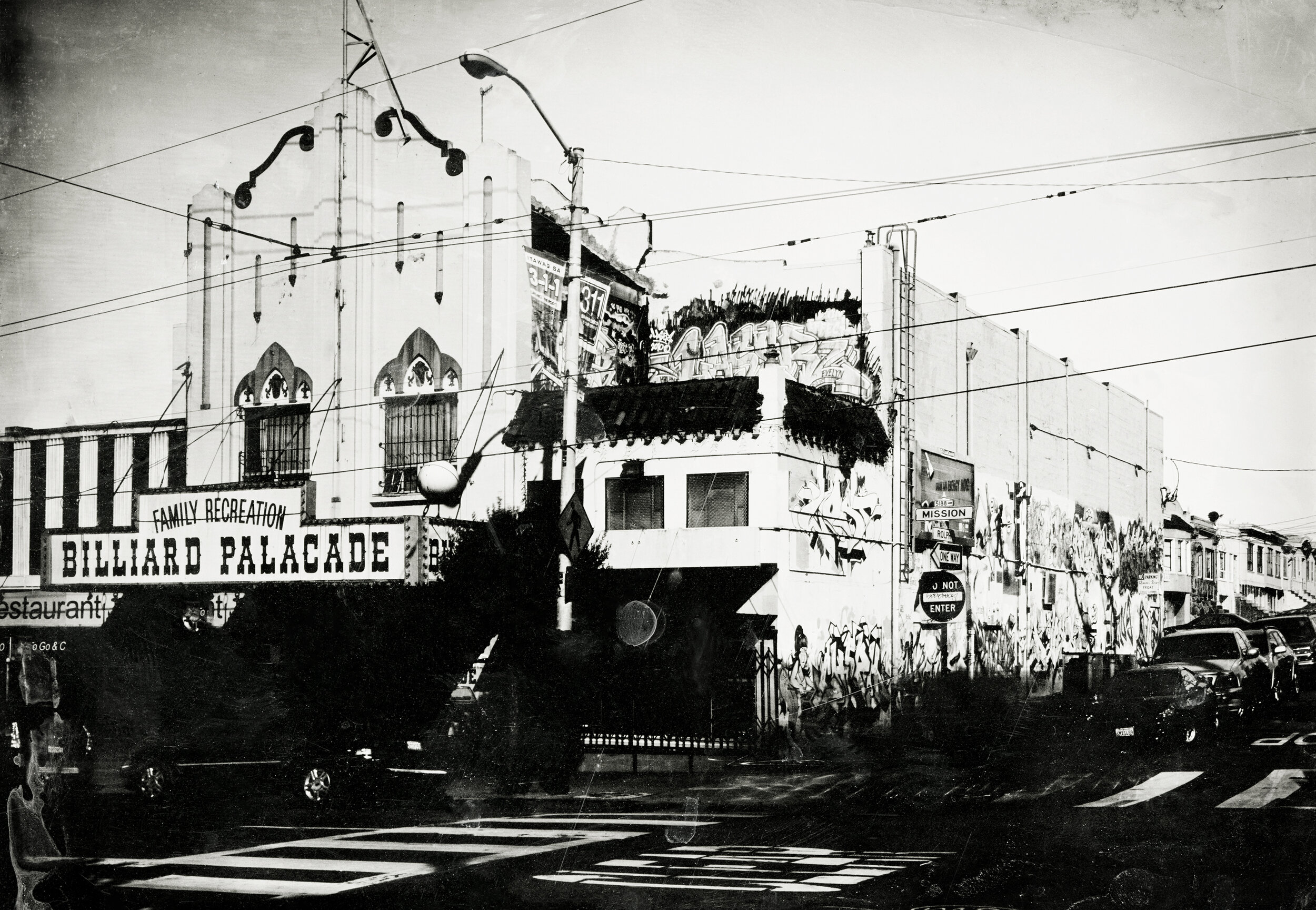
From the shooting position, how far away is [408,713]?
1483 centimetres

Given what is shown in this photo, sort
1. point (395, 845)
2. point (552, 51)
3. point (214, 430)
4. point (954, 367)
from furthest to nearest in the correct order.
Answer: point (954, 367)
point (214, 430)
point (552, 51)
point (395, 845)

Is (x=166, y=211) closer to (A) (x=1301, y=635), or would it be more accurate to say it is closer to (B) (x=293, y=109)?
(B) (x=293, y=109)

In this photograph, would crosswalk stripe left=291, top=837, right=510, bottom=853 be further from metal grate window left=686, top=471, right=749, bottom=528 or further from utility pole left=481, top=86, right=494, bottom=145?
metal grate window left=686, top=471, right=749, bottom=528

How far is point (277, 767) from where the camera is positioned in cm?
1405

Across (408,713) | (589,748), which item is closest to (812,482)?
(589,748)

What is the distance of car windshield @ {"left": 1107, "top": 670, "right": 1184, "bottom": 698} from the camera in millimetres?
16891

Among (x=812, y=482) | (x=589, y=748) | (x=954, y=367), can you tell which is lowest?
(x=589, y=748)

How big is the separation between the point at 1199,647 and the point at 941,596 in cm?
424

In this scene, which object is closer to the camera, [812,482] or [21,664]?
[21,664]

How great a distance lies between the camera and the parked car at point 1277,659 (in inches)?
787

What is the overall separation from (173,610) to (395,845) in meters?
6.33

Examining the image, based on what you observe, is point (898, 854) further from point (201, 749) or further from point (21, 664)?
point (21, 664)

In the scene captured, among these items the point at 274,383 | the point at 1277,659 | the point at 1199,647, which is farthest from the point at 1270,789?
the point at 274,383

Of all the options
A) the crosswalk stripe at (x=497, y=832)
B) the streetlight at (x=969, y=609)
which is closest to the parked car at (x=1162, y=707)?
the streetlight at (x=969, y=609)
